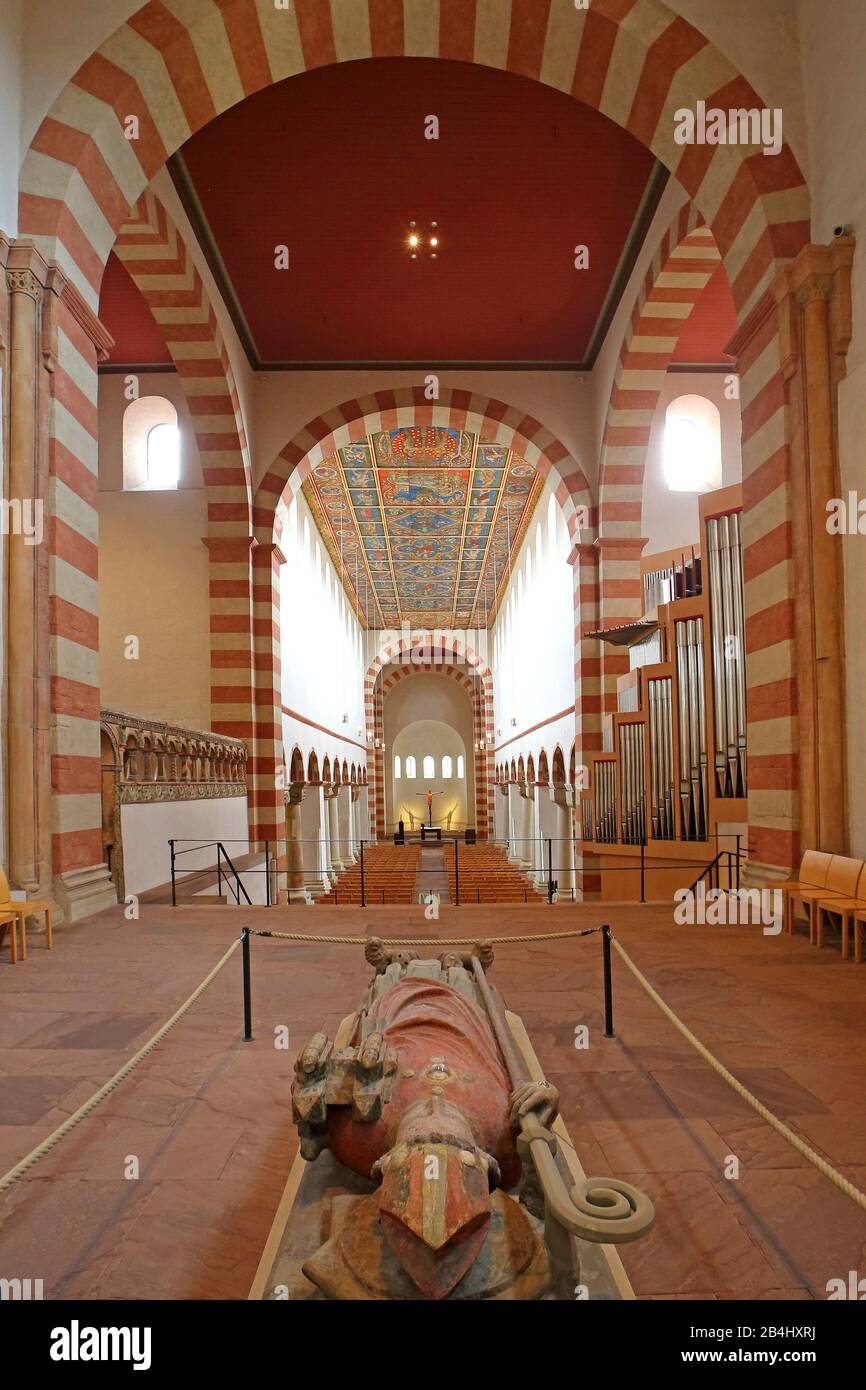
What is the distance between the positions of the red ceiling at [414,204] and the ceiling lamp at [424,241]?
0.12 m

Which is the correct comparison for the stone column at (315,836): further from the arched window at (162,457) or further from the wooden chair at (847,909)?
the wooden chair at (847,909)

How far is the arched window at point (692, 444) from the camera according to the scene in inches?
521

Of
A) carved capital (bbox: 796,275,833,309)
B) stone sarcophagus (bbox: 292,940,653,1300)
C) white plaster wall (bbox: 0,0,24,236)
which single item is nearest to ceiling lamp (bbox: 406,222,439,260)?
white plaster wall (bbox: 0,0,24,236)

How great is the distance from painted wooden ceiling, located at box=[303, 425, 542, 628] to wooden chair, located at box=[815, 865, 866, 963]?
10.7m

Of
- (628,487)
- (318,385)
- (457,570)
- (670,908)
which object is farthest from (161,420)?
(457,570)

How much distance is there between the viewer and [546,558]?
16.9m

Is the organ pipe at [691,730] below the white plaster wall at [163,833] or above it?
above

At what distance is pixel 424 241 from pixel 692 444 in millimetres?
5533

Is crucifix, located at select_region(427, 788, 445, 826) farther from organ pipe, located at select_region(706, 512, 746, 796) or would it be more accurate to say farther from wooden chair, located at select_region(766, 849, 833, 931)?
wooden chair, located at select_region(766, 849, 833, 931)

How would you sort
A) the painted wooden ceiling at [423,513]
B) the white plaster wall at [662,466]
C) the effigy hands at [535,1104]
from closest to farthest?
the effigy hands at [535,1104]
the white plaster wall at [662,466]
the painted wooden ceiling at [423,513]

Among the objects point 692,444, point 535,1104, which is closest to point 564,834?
point 692,444

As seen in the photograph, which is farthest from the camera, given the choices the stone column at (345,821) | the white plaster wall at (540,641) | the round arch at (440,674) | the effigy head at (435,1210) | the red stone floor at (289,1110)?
the round arch at (440,674)

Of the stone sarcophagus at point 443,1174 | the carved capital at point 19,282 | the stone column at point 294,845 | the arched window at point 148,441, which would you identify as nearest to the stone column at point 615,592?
the stone column at point 294,845
